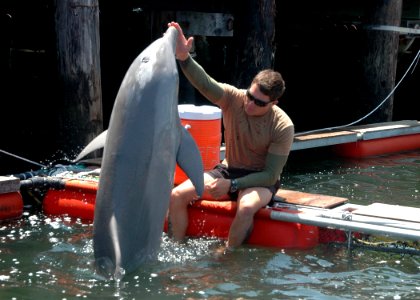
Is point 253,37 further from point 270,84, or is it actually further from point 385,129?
point 270,84

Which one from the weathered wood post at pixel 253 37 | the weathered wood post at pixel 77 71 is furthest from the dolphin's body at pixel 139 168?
the weathered wood post at pixel 253 37

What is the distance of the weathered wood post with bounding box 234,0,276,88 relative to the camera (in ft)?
35.6

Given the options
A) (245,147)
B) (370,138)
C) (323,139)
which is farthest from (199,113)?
(370,138)

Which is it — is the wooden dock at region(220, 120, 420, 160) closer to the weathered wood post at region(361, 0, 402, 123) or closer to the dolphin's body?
the weathered wood post at region(361, 0, 402, 123)

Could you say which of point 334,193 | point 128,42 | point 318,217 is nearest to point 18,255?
point 318,217

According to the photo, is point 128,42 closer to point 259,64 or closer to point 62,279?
point 259,64

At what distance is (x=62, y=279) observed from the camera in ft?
19.9

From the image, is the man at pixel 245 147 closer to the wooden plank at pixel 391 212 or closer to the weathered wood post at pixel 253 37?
the wooden plank at pixel 391 212

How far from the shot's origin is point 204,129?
775 cm

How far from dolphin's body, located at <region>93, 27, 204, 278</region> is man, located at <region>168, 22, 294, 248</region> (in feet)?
2.37

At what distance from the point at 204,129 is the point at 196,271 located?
178cm

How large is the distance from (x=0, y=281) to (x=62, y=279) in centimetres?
43

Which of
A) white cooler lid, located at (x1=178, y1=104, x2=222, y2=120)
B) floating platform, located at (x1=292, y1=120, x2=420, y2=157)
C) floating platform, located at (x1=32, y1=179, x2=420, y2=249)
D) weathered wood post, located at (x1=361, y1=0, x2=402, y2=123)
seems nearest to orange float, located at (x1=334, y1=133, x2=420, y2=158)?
floating platform, located at (x1=292, y1=120, x2=420, y2=157)

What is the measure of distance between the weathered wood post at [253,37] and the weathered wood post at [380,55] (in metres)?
2.70
